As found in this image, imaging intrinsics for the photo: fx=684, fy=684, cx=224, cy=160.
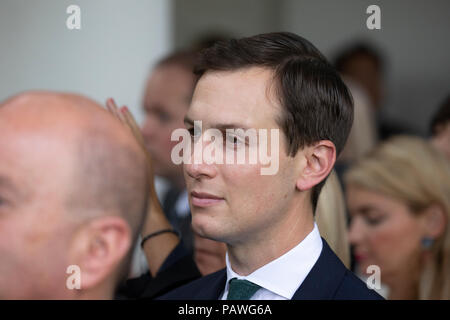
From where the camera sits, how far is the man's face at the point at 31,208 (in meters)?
1.32

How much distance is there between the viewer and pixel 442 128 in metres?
3.20

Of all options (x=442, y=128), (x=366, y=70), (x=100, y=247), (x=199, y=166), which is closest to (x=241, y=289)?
(x=199, y=166)

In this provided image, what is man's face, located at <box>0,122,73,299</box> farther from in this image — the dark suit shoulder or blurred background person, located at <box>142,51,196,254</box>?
blurred background person, located at <box>142,51,196,254</box>

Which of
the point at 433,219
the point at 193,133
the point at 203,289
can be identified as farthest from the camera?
the point at 433,219

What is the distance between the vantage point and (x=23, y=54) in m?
3.86

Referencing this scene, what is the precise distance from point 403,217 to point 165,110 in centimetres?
122

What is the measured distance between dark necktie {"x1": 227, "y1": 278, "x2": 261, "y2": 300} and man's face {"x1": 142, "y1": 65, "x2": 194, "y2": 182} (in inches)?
58.3

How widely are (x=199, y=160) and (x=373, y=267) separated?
155 centimetres

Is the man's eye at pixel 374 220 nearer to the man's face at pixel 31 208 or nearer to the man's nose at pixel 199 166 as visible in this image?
the man's nose at pixel 199 166

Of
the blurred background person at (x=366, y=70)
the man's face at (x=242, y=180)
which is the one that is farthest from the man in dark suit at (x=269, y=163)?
the blurred background person at (x=366, y=70)

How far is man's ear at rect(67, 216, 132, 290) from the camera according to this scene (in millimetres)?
1371

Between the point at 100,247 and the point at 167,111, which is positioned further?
the point at 167,111

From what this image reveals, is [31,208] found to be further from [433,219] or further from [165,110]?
[433,219]

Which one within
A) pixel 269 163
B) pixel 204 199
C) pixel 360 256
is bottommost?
pixel 360 256
